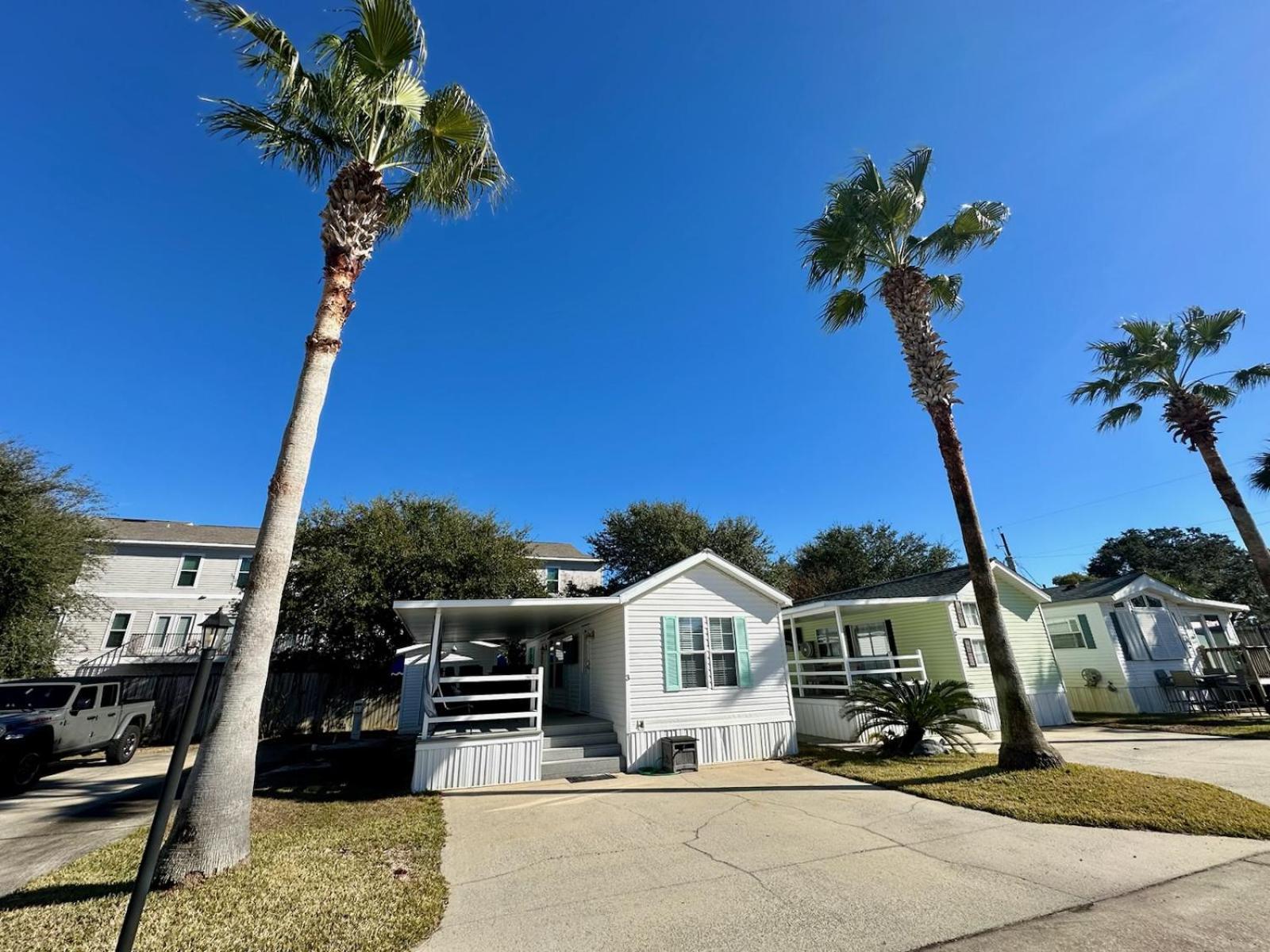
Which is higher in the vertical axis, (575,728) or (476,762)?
(575,728)

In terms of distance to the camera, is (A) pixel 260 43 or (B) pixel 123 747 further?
(B) pixel 123 747

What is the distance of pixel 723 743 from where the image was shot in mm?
11414

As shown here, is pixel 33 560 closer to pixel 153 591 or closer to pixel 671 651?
pixel 153 591

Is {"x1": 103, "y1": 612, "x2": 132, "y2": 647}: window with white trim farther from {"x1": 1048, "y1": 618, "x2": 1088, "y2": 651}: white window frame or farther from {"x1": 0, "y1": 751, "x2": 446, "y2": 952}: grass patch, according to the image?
{"x1": 1048, "y1": 618, "x2": 1088, "y2": 651}: white window frame

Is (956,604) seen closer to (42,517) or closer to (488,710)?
(488,710)

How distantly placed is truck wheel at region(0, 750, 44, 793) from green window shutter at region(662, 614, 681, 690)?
11877mm

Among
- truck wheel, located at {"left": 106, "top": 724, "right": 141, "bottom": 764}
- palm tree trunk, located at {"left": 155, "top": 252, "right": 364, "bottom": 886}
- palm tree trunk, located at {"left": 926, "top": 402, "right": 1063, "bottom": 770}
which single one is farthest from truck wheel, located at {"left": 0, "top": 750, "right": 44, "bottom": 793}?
palm tree trunk, located at {"left": 926, "top": 402, "right": 1063, "bottom": 770}

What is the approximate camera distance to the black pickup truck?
9.61m

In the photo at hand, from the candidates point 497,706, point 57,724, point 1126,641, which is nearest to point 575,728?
point 497,706

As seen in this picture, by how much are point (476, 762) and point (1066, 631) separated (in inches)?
789

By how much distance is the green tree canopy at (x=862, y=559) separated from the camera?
1312 inches

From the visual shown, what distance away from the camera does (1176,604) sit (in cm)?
1872

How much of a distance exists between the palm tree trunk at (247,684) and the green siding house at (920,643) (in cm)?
1156

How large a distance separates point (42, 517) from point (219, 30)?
52.5ft
